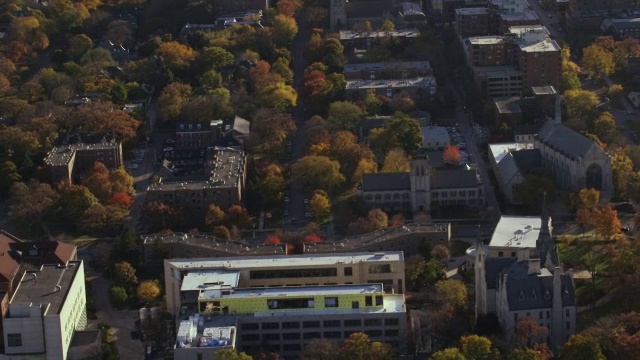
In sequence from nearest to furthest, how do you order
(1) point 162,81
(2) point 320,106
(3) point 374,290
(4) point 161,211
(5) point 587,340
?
1. (5) point 587,340
2. (3) point 374,290
3. (4) point 161,211
4. (2) point 320,106
5. (1) point 162,81

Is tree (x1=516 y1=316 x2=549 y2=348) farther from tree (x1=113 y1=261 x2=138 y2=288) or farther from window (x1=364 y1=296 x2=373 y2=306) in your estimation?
tree (x1=113 y1=261 x2=138 y2=288)

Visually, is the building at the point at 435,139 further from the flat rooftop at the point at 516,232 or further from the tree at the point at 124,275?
the tree at the point at 124,275

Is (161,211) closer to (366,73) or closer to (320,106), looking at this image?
(320,106)

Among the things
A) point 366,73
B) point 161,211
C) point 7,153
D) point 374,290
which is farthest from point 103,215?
point 366,73

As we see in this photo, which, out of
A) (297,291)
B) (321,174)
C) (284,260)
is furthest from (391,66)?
(297,291)

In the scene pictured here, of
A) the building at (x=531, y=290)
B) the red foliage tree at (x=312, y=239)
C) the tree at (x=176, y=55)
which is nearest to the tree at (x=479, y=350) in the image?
the building at (x=531, y=290)

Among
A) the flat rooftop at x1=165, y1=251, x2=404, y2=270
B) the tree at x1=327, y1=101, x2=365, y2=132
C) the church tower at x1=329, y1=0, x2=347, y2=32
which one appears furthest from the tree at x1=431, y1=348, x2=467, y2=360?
the church tower at x1=329, y1=0, x2=347, y2=32

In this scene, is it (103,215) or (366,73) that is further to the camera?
(366,73)
